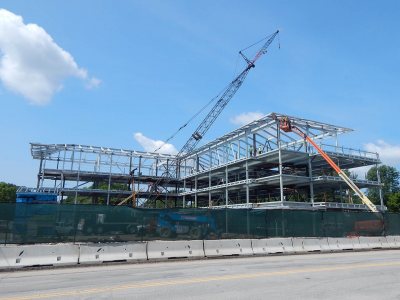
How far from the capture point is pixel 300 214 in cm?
2436

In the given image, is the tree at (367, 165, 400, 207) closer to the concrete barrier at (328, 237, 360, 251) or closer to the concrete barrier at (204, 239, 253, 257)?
the concrete barrier at (328, 237, 360, 251)

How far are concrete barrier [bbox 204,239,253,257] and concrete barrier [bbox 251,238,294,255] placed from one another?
430 millimetres

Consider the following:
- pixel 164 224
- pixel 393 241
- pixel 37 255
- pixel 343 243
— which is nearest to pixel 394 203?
pixel 393 241

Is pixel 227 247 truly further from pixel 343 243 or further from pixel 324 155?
pixel 324 155

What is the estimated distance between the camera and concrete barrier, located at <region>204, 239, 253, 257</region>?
62.8ft

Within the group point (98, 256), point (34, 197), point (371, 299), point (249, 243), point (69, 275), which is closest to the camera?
point (371, 299)

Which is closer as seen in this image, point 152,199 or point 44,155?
point 44,155

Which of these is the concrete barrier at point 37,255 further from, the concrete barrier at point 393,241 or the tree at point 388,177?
the tree at point 388,177

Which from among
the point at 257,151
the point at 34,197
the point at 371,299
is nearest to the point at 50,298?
the point at 371,299

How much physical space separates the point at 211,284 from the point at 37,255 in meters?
8.07

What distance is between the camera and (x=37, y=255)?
1480 cm

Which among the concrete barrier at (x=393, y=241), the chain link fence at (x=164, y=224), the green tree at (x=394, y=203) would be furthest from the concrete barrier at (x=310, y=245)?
the green tree at (x=394, y=203)

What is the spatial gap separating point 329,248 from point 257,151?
24688mm

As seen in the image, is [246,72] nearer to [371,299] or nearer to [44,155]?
[44,155]
